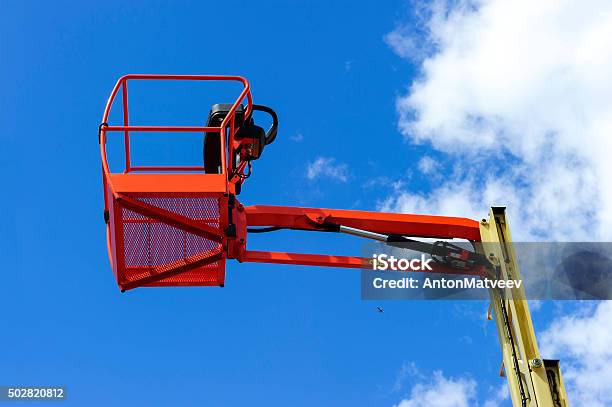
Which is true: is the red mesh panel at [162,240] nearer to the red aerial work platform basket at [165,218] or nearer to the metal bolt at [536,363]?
the red aerial work platform basket at [165,218]

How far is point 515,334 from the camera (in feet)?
29.6

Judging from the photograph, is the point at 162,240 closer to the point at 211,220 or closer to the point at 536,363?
the point at 211,220

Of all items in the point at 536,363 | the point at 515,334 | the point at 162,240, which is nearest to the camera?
the point at 536,363

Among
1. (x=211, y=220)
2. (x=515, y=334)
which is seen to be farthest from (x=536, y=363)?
(x=211, y=220)

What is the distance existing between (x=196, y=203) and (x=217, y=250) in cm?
68

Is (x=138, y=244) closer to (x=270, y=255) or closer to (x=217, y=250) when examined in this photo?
(x=217, y=250)

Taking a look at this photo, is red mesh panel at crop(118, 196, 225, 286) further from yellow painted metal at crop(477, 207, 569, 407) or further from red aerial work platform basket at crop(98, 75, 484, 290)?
yellow painted metal at crop(477, 207, 569, 407)

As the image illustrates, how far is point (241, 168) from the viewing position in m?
9.98

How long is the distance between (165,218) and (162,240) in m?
0.44

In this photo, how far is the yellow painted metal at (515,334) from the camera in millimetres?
8570

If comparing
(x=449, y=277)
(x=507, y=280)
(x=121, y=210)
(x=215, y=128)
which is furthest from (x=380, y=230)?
(x=121, y=210)

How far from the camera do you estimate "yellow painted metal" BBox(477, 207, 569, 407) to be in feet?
28.1

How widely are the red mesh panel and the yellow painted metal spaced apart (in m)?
2.94

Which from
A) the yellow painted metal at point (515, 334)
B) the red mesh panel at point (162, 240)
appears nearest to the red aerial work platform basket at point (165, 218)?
the red mesh panel at point (162, 240)
